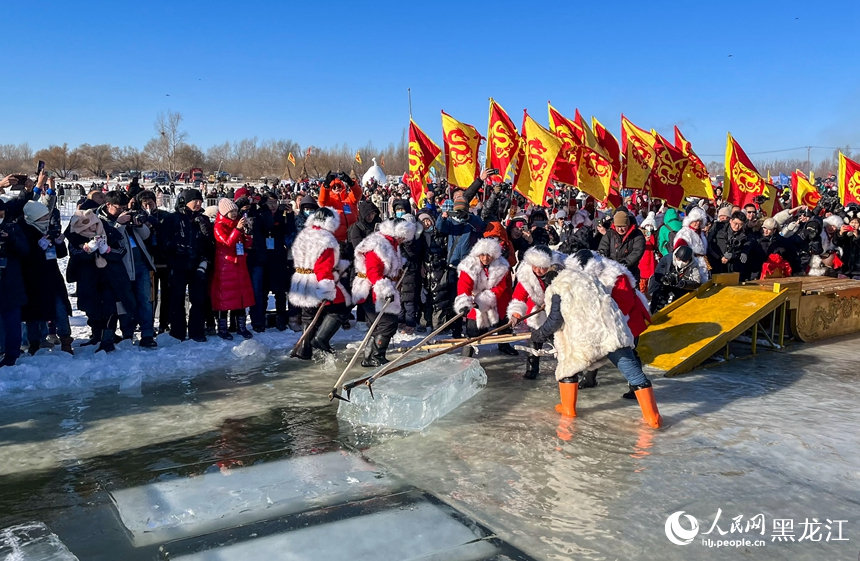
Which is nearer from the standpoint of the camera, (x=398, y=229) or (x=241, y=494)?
(x=241, y=494)

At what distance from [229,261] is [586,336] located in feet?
15.4

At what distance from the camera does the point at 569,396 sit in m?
5.59

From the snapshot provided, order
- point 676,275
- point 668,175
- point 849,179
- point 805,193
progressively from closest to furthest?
point 676,275 < point 668,175 < point 849,179 < point 805,193

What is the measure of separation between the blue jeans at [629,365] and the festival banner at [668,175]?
857cm

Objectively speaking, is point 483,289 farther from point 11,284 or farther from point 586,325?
point 11,284

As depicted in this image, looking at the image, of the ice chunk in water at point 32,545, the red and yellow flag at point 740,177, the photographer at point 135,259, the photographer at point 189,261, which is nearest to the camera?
the ice chunk in water at point 32,545

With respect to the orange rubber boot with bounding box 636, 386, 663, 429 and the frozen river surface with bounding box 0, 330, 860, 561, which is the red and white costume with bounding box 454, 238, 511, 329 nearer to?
the frozen river surface with bounding box 0, 330, 860, 561

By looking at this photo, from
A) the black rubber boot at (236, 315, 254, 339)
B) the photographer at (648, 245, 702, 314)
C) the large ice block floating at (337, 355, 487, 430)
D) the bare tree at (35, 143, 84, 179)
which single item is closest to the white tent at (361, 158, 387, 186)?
the photographer at (648, 245, 702, 314)

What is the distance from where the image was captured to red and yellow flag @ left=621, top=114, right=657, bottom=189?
13.0 meters

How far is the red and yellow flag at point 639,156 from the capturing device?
512 inches

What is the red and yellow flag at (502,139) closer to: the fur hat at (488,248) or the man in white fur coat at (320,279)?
the fur hat at (488,248)

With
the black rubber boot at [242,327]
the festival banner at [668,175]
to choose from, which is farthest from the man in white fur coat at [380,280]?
the festival banner at [668,175]

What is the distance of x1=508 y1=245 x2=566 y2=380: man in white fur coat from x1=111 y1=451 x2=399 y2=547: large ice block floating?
254 centimetres

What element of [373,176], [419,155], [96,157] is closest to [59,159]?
[96,157]
